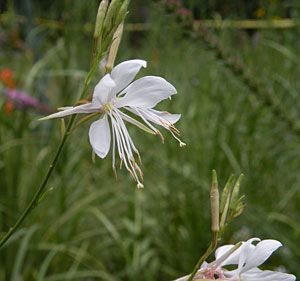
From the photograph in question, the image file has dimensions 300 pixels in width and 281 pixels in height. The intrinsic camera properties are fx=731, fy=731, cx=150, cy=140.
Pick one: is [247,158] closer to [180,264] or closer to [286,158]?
[286,158]

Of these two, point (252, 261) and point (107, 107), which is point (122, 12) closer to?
point (107, 107)

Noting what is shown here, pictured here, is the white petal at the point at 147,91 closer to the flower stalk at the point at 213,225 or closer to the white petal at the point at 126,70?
the white petal at the point at 126,70

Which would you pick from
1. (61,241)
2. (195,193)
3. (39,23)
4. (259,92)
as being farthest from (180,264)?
(39,23)

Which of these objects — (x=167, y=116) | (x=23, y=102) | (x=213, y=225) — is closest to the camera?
(x=213, y=225)

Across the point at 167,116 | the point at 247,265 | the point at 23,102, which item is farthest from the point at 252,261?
the point at 23,102

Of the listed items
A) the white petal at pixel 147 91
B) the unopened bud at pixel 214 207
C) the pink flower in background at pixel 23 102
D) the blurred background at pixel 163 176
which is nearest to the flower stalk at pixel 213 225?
the unopened bud at pixel 214 207

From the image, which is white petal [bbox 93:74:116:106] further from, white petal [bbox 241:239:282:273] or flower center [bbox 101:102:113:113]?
white petal [bbox 241:239:282:273]
